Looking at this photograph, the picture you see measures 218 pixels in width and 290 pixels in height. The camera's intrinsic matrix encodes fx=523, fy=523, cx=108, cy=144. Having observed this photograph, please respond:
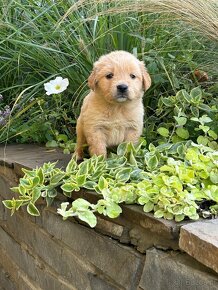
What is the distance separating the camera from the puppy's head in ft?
7.16

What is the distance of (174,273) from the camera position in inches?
67.8

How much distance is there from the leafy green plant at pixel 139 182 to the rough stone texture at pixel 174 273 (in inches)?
5.4

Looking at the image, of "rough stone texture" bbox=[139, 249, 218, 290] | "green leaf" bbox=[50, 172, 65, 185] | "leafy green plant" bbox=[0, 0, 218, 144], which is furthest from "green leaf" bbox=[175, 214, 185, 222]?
"leafy green plant" bbox=[0, 0, 218, 144]

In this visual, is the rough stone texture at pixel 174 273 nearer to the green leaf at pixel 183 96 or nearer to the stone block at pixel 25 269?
the stone block at pixel 25 269

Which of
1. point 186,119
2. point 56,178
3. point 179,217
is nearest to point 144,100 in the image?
point 186,119

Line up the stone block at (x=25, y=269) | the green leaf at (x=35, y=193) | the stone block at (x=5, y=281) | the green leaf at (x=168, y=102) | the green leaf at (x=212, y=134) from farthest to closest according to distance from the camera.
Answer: the stone block at (x=5, y=281) < the green leaf at (x=168, y=102) < the stone block at (x=25, y=269) < the green leaf at (x=212, y=134) < the green leaf at (x=35, y=193)

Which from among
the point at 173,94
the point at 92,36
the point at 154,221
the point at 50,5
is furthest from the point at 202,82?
the point at 154,221

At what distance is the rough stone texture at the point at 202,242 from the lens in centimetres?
154

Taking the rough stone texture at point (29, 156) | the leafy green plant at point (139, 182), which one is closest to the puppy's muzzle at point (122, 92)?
the leafy green plant at point (139, 182)

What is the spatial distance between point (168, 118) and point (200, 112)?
0.18 m

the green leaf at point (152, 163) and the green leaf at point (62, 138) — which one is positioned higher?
the green leaf at point (152, 163)

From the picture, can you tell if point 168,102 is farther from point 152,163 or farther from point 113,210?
point 113,210

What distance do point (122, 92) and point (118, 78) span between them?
0.07 meters

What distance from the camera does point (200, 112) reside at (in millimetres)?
2770
